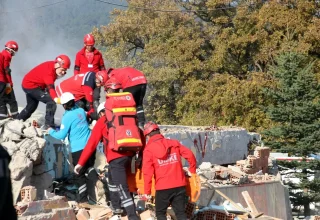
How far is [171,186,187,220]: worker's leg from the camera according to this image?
7320 millimetres

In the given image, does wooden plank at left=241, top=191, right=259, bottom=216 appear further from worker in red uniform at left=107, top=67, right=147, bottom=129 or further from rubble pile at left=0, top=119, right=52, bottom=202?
rubble pile at left=0, top=119, right=52, bottom=202

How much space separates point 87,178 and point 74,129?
708 millimetres

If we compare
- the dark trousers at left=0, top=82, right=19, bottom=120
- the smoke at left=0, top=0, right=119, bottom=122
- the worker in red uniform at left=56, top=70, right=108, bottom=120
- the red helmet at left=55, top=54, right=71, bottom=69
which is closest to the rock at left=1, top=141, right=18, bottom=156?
the worker in red uniform at left=56, top=70, right=108, bottom=120

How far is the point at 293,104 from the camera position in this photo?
23375 millimetres

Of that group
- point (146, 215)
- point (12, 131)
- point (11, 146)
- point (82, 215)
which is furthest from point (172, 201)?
point (12, 131)

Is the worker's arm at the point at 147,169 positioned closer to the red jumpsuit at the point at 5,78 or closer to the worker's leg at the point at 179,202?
the worker's leg at the point at 179,202

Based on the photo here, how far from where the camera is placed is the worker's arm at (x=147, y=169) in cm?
718

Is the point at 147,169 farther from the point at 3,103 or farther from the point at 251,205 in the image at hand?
the point at 3,103

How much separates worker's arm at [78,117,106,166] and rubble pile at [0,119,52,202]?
2.22ft

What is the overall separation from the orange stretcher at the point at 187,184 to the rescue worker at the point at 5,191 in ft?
17.6

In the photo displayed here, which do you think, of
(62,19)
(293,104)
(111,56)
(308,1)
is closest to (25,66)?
(111,56)

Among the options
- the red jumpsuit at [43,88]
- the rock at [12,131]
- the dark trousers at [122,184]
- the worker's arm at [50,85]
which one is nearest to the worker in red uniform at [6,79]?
the red jumpsuit at [43,88]

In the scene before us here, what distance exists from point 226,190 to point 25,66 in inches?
1660

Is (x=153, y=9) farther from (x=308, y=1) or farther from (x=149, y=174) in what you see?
(x=149, y=174)
